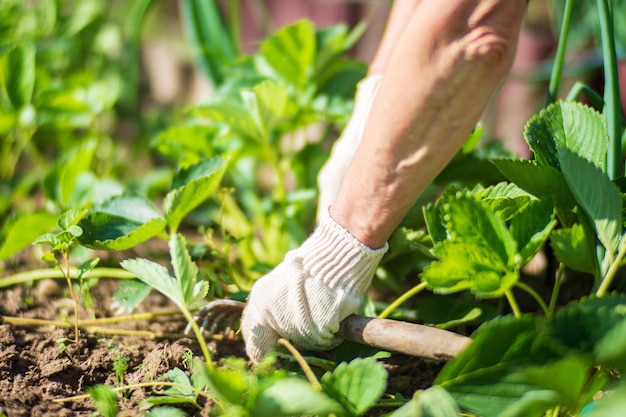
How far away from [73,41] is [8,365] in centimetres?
118

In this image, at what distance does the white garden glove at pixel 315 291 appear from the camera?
95 cm

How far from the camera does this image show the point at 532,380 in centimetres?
70

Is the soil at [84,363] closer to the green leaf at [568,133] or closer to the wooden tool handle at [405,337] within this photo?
the wooden tool handle at [405,337]

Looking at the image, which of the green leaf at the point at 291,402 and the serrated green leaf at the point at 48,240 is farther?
the serrated green leaf at the point at 48,240

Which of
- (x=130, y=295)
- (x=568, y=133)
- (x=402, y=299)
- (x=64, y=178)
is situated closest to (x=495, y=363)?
(x=402, y=299)

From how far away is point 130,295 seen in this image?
43.4 inches

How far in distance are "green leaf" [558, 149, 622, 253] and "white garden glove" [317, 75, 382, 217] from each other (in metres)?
0.34

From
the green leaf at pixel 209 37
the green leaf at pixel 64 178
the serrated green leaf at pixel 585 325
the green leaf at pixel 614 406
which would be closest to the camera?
the green leaf at pixel 614 406

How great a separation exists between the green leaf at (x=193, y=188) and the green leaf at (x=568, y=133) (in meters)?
0.45

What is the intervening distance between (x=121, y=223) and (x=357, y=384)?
0.49m

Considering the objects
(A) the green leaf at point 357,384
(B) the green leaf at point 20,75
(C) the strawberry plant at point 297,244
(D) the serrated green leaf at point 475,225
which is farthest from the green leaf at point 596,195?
(B) the green leaf at point 20,75

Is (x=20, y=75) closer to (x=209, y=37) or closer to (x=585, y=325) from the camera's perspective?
(x=209, y=37)

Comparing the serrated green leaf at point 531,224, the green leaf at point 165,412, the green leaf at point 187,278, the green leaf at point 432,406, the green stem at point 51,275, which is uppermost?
the serrated green leaf at point 531,224

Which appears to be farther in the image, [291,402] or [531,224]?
[531,224]
